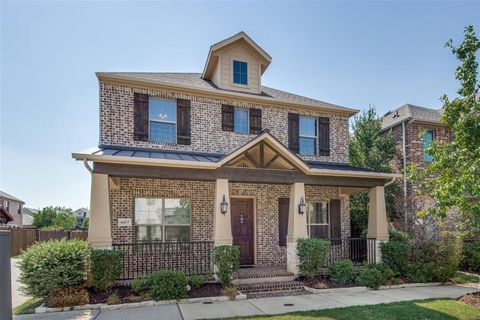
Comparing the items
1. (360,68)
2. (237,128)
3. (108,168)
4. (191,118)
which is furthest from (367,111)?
(108,168)

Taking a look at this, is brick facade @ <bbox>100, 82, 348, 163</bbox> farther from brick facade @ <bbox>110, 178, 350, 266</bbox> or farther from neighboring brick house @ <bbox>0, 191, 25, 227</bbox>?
neighboring brick house @ <bbox>0, 191, 25, 227</bbox>

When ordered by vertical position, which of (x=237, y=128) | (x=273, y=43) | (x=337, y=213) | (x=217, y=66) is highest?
(x=273, y=43)

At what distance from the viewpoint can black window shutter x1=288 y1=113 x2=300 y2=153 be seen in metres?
12.1

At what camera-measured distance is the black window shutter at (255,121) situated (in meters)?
11.7

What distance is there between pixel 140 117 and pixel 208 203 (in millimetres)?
3739

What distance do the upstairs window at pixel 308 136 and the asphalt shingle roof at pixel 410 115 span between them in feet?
22.9

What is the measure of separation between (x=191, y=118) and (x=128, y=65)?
3.93 metres

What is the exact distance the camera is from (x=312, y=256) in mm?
9102

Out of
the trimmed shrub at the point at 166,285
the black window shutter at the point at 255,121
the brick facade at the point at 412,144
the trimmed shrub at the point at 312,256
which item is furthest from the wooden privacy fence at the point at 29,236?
the brick facade at the point at 412,144

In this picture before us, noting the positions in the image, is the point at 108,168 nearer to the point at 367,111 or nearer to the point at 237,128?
the point at 237,128

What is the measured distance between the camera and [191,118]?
36.0ft

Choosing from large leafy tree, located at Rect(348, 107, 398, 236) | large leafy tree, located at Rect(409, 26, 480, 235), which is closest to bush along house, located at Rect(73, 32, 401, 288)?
large leafy tree, located at Rect(409, 26, 480, 235)

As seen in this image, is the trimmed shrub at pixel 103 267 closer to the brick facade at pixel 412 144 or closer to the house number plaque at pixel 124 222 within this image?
the house number plaque at pixel 124 222

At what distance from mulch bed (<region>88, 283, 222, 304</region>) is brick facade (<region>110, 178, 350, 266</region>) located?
213 cm
